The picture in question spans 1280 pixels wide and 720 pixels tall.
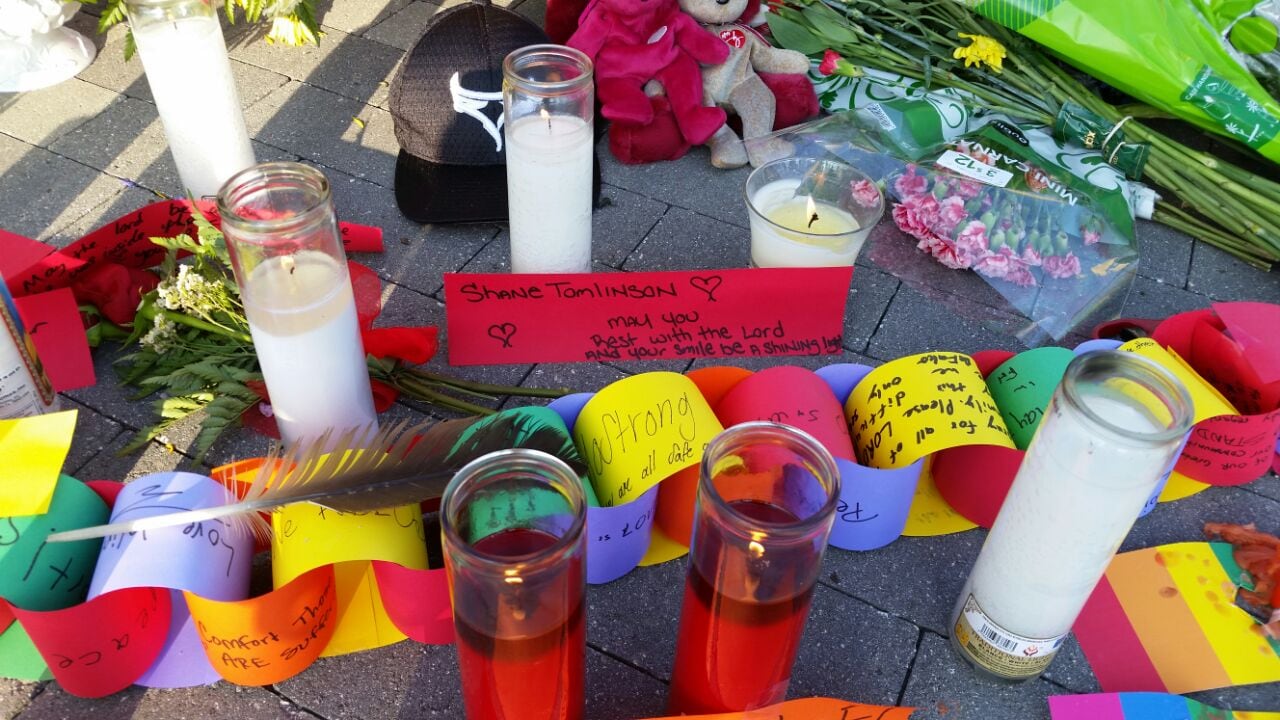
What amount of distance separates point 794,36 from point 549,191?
98cm

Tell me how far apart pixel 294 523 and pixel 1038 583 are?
824 millimetres

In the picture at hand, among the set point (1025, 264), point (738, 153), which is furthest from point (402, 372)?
point (1025, 264)

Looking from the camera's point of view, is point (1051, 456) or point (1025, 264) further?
point (1025, 264)

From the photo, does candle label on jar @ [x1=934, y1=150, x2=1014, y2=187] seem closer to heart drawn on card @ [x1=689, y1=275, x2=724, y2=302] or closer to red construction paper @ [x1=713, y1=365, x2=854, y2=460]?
heart drawn on card @ [x1=689, y1=275, x2=724, y2=302]

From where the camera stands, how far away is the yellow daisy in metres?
2.10

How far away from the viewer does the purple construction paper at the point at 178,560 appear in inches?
38.6

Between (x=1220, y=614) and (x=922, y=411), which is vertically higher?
(x=922, y=411)

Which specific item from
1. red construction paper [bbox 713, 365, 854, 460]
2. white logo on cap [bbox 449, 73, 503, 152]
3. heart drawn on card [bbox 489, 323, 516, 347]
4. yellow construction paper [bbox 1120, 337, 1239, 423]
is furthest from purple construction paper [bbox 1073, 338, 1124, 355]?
white logo on cap [bbox 449, 73, 503, 152]

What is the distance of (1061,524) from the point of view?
962mm

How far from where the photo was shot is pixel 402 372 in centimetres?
143

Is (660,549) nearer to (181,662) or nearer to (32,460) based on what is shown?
(181,662)

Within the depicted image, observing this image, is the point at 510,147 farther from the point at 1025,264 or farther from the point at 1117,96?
the point at 1117,96

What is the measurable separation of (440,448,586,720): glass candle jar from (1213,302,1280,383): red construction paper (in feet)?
3.56

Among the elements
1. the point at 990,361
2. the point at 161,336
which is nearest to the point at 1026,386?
the point at 990,361
